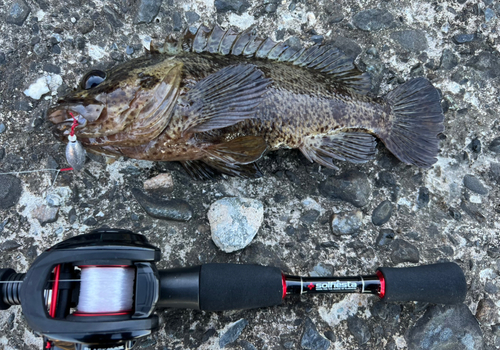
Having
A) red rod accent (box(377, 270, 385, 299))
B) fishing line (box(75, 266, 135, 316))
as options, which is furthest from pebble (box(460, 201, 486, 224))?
fishing line (box(75, 266, 135, 316))

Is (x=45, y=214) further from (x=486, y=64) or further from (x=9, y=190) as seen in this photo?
(x=486, y=64)

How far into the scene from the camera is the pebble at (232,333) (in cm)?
213

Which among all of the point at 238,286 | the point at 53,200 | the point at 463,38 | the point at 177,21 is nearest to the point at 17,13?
the point at 177,21

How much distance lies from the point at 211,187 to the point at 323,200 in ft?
2.49

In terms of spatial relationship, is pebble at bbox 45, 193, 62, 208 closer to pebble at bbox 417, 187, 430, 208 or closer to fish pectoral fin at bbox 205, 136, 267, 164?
fish pectoral fin at bbox 205, 136, 267, 164

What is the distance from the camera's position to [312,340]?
215 centimetres

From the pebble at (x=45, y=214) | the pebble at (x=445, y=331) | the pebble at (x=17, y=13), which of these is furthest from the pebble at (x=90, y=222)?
the pebble at (x=445, y=331)

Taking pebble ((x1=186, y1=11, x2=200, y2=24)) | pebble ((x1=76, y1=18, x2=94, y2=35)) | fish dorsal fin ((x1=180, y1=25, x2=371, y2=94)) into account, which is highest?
pebble ((x1=186, y1=11, x2=200, y2=24))

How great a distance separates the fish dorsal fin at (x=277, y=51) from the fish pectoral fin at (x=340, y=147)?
0.35 meters

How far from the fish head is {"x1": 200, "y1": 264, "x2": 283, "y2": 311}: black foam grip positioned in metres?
0.94

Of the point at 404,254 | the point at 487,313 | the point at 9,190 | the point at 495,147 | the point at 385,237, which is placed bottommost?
the point at 487,313

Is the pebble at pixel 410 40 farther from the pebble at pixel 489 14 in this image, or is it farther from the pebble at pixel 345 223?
the pebble at pixel 345 223

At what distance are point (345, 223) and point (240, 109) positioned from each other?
102cm

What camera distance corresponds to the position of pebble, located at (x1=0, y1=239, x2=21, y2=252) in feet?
7.25
